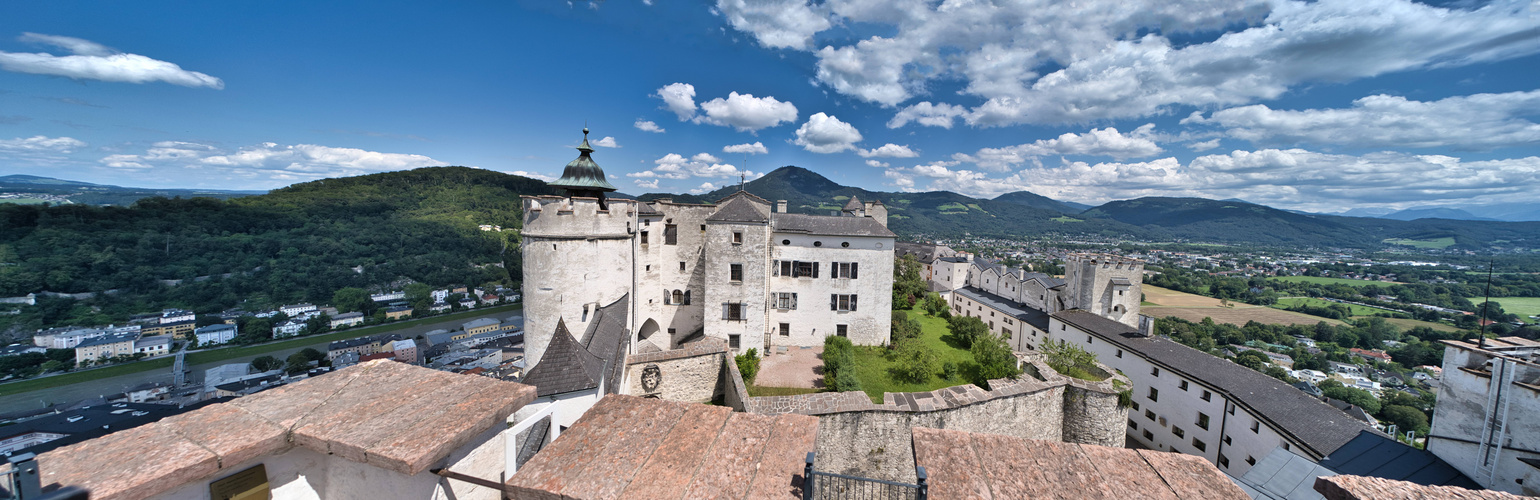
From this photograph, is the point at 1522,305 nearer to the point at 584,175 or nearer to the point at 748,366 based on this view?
the point at 748,366

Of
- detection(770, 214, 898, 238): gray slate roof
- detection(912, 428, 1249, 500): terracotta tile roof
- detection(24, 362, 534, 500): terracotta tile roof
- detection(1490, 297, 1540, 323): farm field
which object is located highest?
detection(770, 214, 898, 238): gray slate roof

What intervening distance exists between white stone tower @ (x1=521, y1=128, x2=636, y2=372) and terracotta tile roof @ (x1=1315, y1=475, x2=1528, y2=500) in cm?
1474

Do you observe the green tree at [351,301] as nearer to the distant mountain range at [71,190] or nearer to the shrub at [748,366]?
the distant mountain range at [71,190]

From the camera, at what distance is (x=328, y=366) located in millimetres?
57094

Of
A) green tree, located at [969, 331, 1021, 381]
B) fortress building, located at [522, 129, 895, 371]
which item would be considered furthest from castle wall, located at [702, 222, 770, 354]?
green tree, located at [969, 331, 1021, 381]

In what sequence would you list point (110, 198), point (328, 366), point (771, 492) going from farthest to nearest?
1. point (110, 198)
2. point (328, 366)
3. point (771, 492)

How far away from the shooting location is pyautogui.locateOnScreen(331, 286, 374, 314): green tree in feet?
257

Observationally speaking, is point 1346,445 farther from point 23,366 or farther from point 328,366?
point 23,366

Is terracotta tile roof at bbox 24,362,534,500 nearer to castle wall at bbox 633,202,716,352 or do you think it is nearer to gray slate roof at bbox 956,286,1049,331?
castle wall at bbox 633,202,716,352

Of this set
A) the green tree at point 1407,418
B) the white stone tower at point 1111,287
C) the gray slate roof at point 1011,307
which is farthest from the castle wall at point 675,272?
the green tree at point 1407,418

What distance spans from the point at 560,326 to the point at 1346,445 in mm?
23183

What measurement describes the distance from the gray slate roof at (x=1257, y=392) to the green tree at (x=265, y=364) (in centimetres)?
8699

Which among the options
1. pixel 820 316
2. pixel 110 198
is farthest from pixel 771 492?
pixel 110 198

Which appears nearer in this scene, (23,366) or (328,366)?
(23,366)
